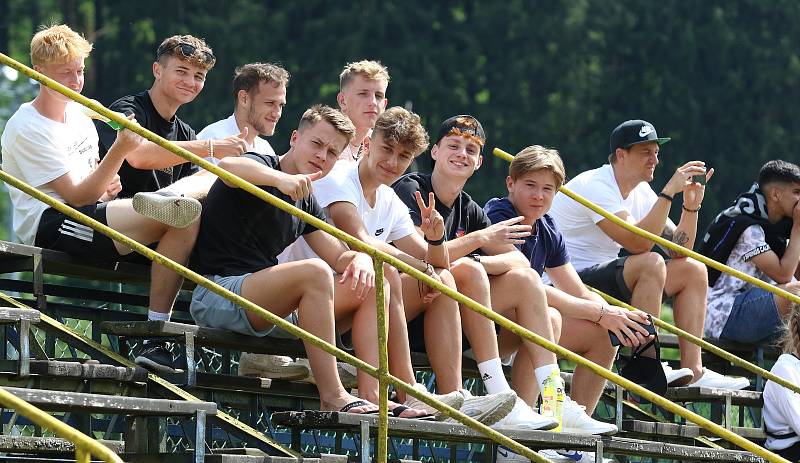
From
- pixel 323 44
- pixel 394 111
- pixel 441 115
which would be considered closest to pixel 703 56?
pixel 441 115

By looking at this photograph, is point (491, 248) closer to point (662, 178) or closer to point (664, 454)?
point (664, 454)

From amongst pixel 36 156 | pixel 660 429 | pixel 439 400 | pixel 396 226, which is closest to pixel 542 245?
pixel 396 226

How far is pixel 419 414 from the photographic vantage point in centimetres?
623

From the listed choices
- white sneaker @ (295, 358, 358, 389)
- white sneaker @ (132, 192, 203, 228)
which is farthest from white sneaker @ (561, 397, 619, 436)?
white sneaker @ (132, 192, 203, 228)

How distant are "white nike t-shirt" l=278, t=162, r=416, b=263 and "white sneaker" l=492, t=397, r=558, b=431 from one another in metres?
0.92

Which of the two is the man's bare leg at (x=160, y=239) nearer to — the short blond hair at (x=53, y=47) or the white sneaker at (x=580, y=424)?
the short blond hair at (x=53, y=47)

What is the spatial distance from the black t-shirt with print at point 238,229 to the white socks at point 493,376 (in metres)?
→ 1.01

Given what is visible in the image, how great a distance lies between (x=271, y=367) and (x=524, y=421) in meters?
1.15

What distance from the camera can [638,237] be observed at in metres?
8.23

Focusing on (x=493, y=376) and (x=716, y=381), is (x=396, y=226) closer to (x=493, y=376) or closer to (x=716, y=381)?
(x=493, y=376)

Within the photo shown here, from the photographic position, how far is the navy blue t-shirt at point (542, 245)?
7605 millimetres

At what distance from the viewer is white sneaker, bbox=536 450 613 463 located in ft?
23.2

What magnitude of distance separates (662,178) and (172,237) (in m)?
21.2

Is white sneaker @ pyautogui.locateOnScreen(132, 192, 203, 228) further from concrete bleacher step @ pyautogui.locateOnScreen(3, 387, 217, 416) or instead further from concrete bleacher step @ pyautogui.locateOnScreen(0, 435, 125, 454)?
concrete bleacher step @ pyautogui.locateOnScreen(0, 435, 125, 454)
